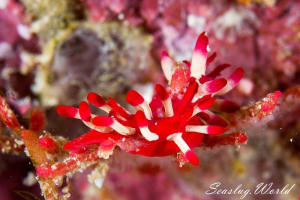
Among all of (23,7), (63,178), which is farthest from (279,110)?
(23,7)

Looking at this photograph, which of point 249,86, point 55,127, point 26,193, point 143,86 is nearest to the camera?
point 26,193

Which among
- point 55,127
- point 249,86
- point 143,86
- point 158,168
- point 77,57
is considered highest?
point 77,57

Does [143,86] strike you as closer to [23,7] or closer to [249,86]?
[249,86]

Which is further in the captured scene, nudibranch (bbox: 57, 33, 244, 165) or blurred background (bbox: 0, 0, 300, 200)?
blurred background (bbox: 0, 0, 300, 200)

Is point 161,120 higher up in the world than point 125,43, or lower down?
lower down

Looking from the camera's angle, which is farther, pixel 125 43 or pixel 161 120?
pixel 125 43

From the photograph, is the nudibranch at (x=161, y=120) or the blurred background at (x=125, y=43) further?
the blurred background at (x=125, y=43)

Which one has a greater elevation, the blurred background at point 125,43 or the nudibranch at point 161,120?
the blurred background at point 125,43

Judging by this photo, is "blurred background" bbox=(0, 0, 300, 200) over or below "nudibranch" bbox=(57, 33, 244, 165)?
over
